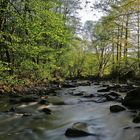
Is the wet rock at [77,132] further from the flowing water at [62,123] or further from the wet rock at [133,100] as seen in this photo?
the wet rock at [133,100]

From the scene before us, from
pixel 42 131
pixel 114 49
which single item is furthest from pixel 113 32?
pixel 42 131

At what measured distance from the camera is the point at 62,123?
827cm

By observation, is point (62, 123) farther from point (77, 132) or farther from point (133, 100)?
point (133, 100)

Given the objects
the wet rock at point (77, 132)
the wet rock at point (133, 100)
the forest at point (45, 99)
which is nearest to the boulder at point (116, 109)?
the forest at point (45, 99)

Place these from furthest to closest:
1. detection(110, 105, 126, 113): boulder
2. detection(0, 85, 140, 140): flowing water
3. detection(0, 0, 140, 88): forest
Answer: detection(0, 0, 140, 88): forest < detection(110, 105, 126, 113): boulder < detection(0, 85, 140, 140): flowing water

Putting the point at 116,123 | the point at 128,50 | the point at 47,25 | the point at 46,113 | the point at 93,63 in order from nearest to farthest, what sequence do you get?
the point at 116,123 < the point at 46,113 < the point at 47,25 < the point at 128,50 < the point at 93,63

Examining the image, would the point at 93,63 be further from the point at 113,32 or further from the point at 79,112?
the point at 79,112

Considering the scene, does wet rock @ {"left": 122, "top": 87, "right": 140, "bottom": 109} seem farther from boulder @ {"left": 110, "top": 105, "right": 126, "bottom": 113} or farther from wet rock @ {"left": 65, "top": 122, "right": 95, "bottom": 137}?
wet rock @ {"left": 65, "top": 122, "right": 95, "bottom": 137}

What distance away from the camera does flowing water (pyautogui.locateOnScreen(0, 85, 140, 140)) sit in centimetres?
677

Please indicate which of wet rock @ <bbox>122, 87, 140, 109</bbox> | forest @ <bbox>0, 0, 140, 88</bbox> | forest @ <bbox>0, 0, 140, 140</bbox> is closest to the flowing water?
forest @ <bbox>0, 0, 140, 140</bbox>

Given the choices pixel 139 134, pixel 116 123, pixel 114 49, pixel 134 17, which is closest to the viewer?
pixel 139 134

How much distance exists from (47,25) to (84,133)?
12451 mm

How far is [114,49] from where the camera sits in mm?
44250

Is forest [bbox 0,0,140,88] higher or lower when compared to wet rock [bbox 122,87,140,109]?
higher
